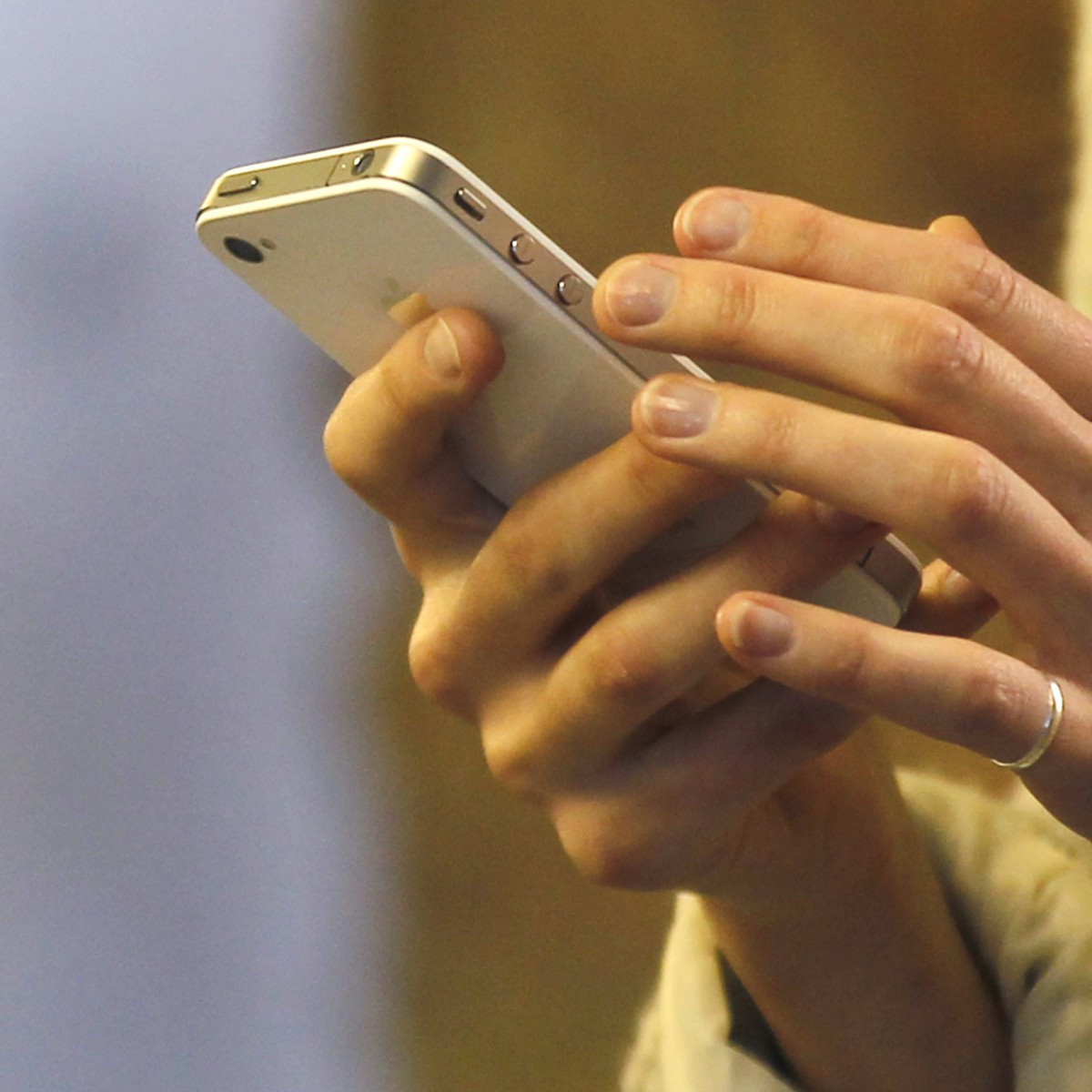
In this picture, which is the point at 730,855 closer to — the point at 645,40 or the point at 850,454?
the point at 850,454

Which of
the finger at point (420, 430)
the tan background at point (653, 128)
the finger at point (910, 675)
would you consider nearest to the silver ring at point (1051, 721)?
the finger at point (910, 675)

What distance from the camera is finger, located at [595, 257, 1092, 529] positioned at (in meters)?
0.34

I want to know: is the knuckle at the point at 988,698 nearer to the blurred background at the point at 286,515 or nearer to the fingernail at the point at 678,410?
the fingernail at the point at 678,410

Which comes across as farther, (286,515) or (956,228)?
(286,515)

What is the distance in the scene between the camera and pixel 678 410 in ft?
1.10

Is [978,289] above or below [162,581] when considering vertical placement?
above

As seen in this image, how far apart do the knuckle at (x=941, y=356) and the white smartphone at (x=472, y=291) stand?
0.07 m

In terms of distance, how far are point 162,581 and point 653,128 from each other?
1.62 feet

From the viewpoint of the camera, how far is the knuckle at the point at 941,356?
1.09 ft

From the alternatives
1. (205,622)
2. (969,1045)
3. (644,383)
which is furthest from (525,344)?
(205,622)

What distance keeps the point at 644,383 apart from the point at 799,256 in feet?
0.21

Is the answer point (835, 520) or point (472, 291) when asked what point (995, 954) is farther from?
point (472, 291)

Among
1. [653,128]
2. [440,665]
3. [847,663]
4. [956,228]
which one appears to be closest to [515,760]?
[440,665]

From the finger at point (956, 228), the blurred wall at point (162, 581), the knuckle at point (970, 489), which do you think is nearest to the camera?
the knuckle at point (970, 489)
